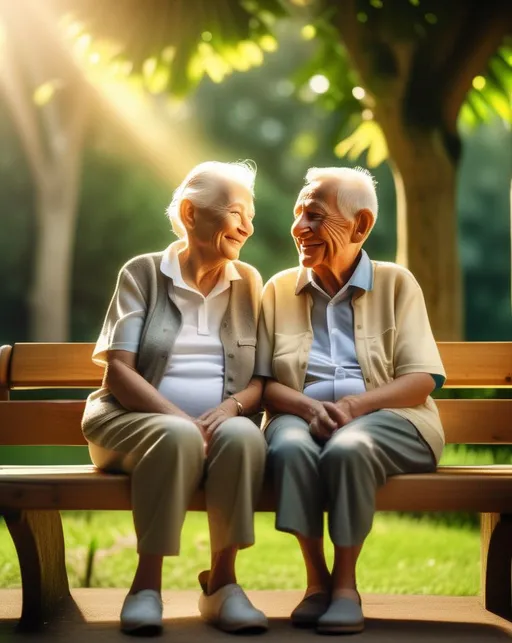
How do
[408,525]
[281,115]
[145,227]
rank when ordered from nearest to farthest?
[408,525] → [145,227] → [281,115]

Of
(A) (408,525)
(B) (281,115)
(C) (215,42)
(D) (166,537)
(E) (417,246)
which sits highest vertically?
(B) (281,115)

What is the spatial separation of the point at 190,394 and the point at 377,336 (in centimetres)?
67

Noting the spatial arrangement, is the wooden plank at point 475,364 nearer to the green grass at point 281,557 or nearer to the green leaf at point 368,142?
the green grass at point 281,557

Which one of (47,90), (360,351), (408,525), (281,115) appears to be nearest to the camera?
(360,351)

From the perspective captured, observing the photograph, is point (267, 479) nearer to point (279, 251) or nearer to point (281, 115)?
point (279, 251)

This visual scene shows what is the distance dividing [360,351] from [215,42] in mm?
3892

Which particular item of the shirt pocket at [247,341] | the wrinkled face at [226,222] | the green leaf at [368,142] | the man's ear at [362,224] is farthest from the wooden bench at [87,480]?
the green leaf at [368,142]

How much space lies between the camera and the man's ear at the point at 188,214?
3900 millimetres

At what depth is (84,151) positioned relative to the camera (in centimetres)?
2003

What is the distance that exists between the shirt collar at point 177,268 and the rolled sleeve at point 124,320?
0.12 meters

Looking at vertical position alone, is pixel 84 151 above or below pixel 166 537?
above

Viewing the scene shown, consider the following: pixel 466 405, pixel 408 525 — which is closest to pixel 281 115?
pixel 408 525

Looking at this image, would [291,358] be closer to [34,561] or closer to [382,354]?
[382,354]

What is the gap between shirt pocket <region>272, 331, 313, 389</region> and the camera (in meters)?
3.81
